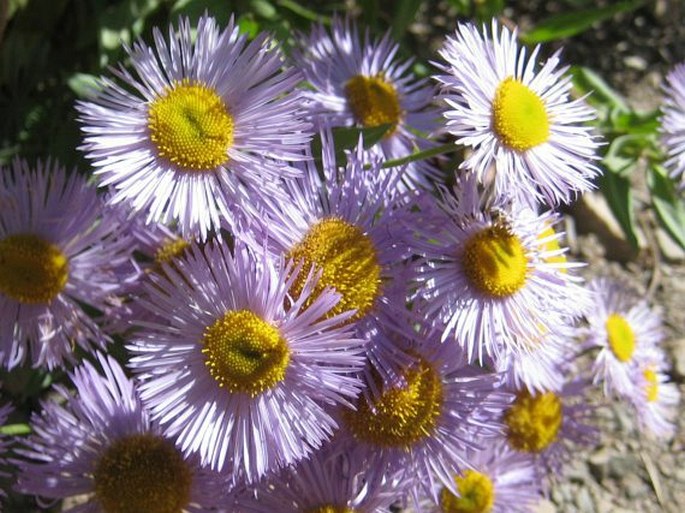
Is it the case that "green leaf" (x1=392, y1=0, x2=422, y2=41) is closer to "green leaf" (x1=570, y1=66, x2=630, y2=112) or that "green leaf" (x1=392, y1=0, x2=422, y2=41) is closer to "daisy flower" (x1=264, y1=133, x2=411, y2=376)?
"green leaf" (x1=570, y1=66, x2=630, y2=112)

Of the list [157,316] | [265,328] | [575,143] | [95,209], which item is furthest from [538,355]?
[95,209]

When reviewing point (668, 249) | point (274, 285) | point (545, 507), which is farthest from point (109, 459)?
point (668, 249)

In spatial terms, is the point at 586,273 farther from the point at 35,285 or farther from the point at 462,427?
the point at 35,285

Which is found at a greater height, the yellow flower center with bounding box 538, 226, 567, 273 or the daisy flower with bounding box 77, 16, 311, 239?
the daisy flower with bounding box 77, 16, 311, 239

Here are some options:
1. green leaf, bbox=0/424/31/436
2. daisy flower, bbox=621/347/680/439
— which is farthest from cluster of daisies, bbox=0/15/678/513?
daisy flower, bbox=621/347/680/439

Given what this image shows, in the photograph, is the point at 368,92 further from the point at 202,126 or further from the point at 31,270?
the point at 31,270
